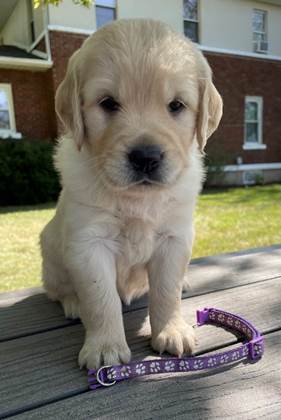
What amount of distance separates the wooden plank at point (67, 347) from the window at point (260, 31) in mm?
16544

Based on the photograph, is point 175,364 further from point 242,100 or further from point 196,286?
point 242,100

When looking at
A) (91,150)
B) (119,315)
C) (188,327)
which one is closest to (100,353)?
(119,315)

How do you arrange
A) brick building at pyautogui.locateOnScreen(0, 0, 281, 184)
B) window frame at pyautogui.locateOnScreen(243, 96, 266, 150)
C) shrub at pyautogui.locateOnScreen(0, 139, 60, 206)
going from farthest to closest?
1. window frame at pyautogui.locateOnScreen(243, 96, 266, 150)
2. brick building at pyautogui.locateOnScreen(0, 0, 281, 184)
3. shrub at pyautogui.locateOnScreen(0, 139, 60, 206)

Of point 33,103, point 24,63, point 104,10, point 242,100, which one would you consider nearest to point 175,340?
point 24,63

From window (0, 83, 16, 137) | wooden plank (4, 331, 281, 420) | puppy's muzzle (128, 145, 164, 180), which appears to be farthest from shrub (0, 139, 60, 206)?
wooden plank (4, 331, 281, 420)

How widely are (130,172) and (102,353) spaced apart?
794 mm

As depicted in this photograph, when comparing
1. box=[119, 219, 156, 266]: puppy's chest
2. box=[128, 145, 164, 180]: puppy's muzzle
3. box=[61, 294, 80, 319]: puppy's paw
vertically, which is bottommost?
box=[61, 294, 80, 319]: puppy's paw

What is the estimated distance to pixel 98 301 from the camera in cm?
190

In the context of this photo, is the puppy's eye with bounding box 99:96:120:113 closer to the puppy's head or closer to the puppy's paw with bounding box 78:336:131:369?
the puppy's head

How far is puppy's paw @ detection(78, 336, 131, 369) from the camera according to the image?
1767 mm

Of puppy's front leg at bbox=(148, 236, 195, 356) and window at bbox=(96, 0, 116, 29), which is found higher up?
window at bbox=(96, 0, 116, 29)

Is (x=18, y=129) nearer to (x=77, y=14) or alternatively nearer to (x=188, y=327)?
(x=77, y=14)

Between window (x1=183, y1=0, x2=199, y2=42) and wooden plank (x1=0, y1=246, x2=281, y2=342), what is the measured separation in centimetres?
1352

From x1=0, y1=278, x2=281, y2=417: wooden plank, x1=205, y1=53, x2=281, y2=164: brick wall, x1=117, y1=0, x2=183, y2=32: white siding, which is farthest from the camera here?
x1=205, y1=53, x2=281, y2=164: brick wall
